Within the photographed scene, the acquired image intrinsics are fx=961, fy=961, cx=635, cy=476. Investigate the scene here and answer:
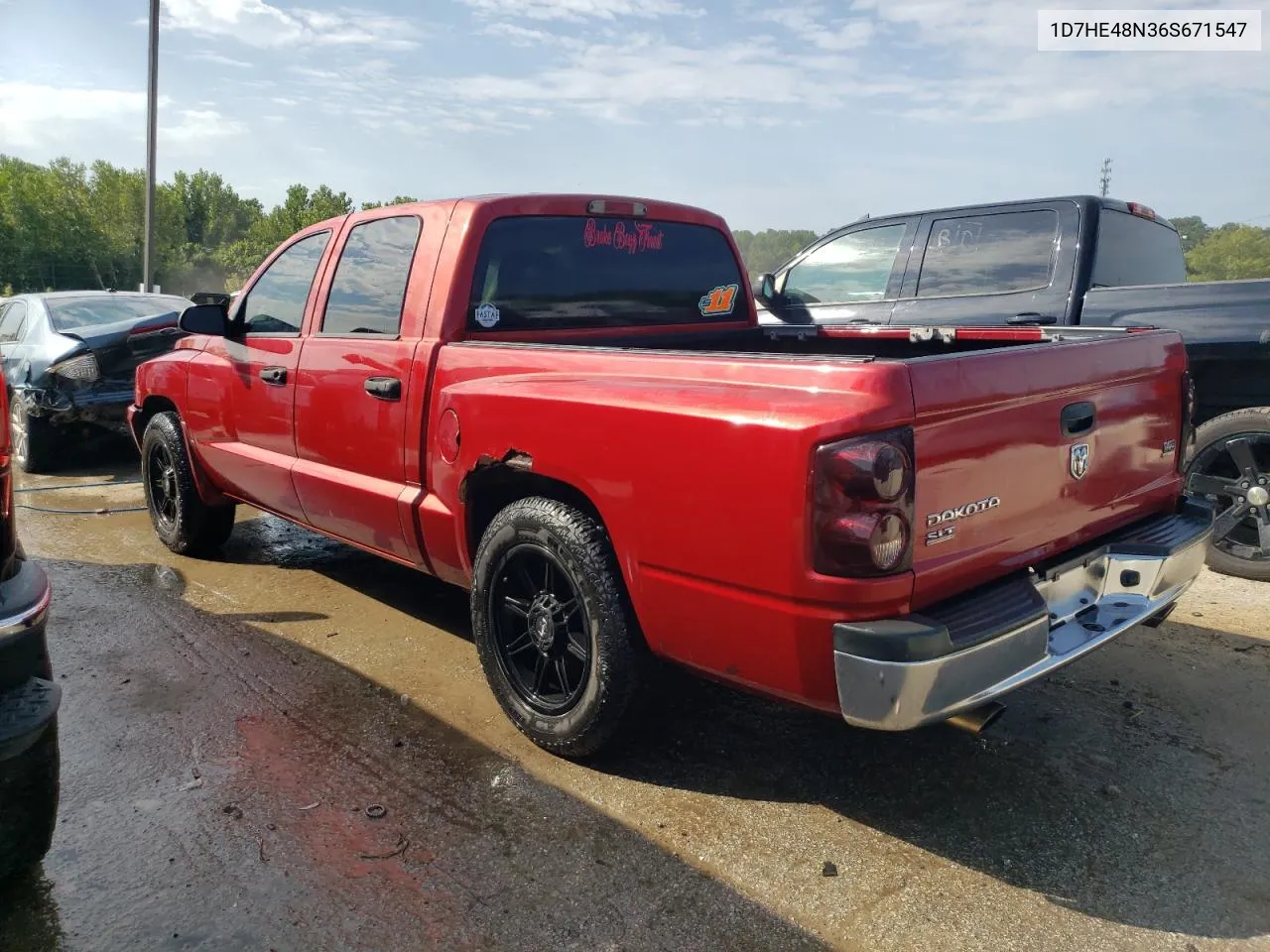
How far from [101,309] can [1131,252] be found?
8.56 meters

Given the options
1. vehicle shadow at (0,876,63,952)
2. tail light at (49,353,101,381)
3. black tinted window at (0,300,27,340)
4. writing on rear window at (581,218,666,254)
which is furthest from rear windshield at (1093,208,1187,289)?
black tinted window at (0,300,27,340)

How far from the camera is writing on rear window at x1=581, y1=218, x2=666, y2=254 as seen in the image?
3.96m

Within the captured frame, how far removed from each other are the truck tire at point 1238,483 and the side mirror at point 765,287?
9.46 feet

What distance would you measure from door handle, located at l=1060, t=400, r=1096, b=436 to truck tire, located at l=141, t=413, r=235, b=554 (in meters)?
4.41

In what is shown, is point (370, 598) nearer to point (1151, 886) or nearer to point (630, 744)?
point (630, 744)

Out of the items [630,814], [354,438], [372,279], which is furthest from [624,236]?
[630,814]

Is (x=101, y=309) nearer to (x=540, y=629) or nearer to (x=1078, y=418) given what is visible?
(x=540, y=629)

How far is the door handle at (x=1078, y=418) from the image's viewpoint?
2.72m

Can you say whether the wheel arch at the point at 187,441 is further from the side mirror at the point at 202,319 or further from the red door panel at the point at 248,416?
the side mirror at the point at 202,319

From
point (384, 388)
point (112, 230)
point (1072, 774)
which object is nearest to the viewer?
point (1072, 774)

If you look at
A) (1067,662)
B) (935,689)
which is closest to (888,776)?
(1067,662)

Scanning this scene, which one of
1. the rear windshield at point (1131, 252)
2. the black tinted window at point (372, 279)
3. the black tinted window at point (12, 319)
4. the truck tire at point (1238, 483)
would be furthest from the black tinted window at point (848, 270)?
the black tinted window at point (12, 319)

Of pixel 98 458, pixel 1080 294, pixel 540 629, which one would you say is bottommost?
pixel 98 458

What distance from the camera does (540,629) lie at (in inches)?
124
